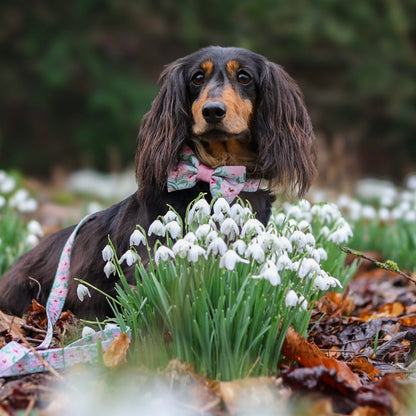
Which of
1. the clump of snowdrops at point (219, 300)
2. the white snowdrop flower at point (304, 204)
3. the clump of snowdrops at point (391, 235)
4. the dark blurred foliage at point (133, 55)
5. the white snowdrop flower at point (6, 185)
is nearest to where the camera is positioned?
the clump of snowdrops at point (219, 300)

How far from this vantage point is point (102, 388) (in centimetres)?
199

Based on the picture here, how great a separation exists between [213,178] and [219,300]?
0.91m

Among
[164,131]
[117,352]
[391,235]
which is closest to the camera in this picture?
[117,352]

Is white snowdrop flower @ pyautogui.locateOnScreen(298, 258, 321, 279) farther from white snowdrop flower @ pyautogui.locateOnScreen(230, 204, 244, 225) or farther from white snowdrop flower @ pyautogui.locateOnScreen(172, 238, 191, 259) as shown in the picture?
white snowdrop flower @ pyautogui.locateOnScreen(172, 238, 191, 259)

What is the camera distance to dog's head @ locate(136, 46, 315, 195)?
3063 millimetres

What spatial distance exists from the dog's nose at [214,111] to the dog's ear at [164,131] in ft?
0.83

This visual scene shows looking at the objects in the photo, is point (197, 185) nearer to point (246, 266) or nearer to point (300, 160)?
point (300, 160)

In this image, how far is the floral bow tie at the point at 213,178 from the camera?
293 centimetres

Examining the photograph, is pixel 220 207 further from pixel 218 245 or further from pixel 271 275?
pixel 271 275

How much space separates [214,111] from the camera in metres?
2.86

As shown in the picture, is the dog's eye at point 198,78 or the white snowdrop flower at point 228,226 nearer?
the white snowdrop flower at point 228,226

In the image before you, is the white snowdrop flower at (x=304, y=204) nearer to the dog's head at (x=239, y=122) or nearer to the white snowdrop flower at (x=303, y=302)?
the dog's head at (x=239, y=122)

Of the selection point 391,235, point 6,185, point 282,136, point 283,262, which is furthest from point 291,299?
point 6,185

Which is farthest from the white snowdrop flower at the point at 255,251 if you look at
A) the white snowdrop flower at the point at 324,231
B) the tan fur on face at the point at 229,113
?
the white snowdrop flower at the point at 324,231
